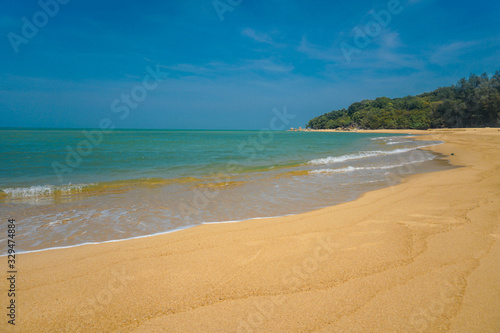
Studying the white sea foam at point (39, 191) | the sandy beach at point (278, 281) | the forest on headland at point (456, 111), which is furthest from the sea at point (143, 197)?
the forest on headland at point (456, 111)

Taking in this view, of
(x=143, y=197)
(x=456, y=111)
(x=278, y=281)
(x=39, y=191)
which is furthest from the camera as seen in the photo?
(x=456, y=111)

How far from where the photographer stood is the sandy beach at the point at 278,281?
6.45 ft

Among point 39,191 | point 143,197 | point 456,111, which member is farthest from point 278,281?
point 456,111

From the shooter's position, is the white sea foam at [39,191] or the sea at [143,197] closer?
the sea at [143,197]

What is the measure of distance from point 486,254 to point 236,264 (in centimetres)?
308

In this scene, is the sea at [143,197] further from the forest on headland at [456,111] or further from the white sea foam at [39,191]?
the forest on headland at [456,111]

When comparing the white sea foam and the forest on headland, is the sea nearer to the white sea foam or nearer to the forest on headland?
the white sea foam

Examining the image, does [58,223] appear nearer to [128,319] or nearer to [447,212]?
[128,319]

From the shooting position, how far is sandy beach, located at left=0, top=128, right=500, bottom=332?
196 centimetres

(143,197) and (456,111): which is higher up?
(456,111)

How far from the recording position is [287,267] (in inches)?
109

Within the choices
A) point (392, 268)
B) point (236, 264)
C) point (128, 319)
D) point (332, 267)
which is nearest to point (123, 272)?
point (128, 319)

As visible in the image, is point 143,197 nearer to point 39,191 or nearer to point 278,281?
point 39,191

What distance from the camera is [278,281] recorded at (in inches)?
98.1
